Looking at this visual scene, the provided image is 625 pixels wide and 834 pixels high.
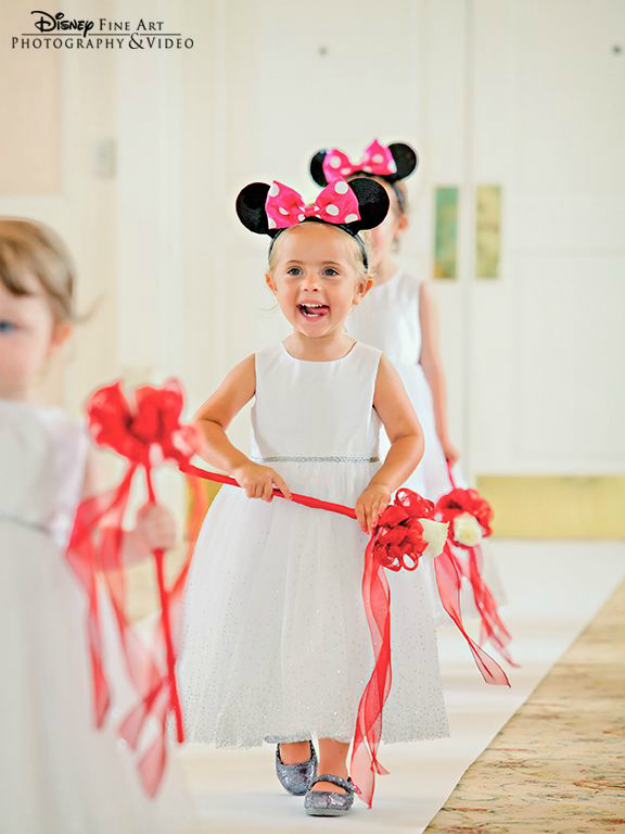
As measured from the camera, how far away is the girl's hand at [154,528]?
1409mm

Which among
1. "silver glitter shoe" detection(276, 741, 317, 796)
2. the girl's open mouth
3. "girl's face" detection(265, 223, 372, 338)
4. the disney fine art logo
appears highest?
the disney fine art logo

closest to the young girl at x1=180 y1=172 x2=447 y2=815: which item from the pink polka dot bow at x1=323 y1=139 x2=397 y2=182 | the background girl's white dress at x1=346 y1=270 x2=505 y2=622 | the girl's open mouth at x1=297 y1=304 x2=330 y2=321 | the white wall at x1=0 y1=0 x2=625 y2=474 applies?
the girl's open mouth at x1=297 y1=304 x2=330 y2=321

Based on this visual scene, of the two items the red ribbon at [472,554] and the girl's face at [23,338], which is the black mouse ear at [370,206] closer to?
the red ribbon at [472,554]

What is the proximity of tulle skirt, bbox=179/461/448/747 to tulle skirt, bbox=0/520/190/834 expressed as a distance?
0.56 meters

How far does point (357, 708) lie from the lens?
1.93m

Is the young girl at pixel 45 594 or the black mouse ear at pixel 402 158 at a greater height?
the black mouse ear at pixel 402 158

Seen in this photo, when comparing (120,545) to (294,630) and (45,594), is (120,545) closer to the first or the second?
(45,594)

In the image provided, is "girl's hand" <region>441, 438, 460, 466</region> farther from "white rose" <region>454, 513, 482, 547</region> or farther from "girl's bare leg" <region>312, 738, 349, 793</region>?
"girl's bare leg" <region>312, 738, 349, 793</region>

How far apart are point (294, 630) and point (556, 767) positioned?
54cm

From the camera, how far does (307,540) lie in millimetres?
1995

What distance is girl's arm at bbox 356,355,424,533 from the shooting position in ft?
6.48

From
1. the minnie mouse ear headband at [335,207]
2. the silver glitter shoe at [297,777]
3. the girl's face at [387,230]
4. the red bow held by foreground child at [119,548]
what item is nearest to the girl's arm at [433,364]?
the girl's face at [387,230]

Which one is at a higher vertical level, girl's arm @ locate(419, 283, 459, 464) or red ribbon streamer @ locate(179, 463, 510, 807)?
girl's arm @ locate(419, 283, 459, 464)

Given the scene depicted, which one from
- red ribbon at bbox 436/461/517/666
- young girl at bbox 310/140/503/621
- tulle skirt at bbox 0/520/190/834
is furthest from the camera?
young girl at bbox 310/140/503/621
